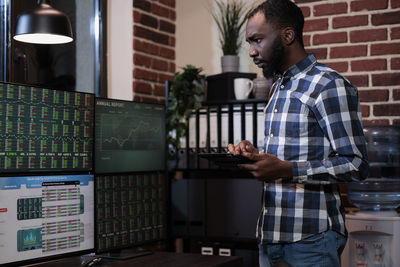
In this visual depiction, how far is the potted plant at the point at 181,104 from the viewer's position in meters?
2.84

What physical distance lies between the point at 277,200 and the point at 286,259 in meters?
0.17

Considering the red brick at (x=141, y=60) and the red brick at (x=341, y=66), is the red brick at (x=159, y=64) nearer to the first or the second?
the red brick at (x=141, y=60)

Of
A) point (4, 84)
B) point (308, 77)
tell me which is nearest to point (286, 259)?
point (308, 77)

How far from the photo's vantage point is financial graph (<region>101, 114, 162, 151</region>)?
2156 mm

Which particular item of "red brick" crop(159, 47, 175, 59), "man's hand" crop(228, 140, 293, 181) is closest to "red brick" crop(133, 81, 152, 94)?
"red brick" crop(159, 47, 175, 59)

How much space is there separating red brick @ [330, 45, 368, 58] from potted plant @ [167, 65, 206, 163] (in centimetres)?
74

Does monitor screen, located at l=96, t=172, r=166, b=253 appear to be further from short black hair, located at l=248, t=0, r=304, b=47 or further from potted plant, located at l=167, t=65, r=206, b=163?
short black hair, located at l=248, t=0, r=304, b=47

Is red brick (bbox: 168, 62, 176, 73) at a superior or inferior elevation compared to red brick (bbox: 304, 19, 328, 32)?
inferior

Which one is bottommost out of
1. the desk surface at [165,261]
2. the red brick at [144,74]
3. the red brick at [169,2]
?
the desk surface at [165,261]

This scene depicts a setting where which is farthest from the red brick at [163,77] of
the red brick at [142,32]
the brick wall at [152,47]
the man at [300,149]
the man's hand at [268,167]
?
the man's hand at [268,167]

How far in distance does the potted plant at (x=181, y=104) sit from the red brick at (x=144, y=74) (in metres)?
0.19

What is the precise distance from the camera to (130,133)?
226 centimetres

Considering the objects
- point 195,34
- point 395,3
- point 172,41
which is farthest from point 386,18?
point 172,41

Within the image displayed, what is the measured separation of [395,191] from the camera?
9.29 ft
